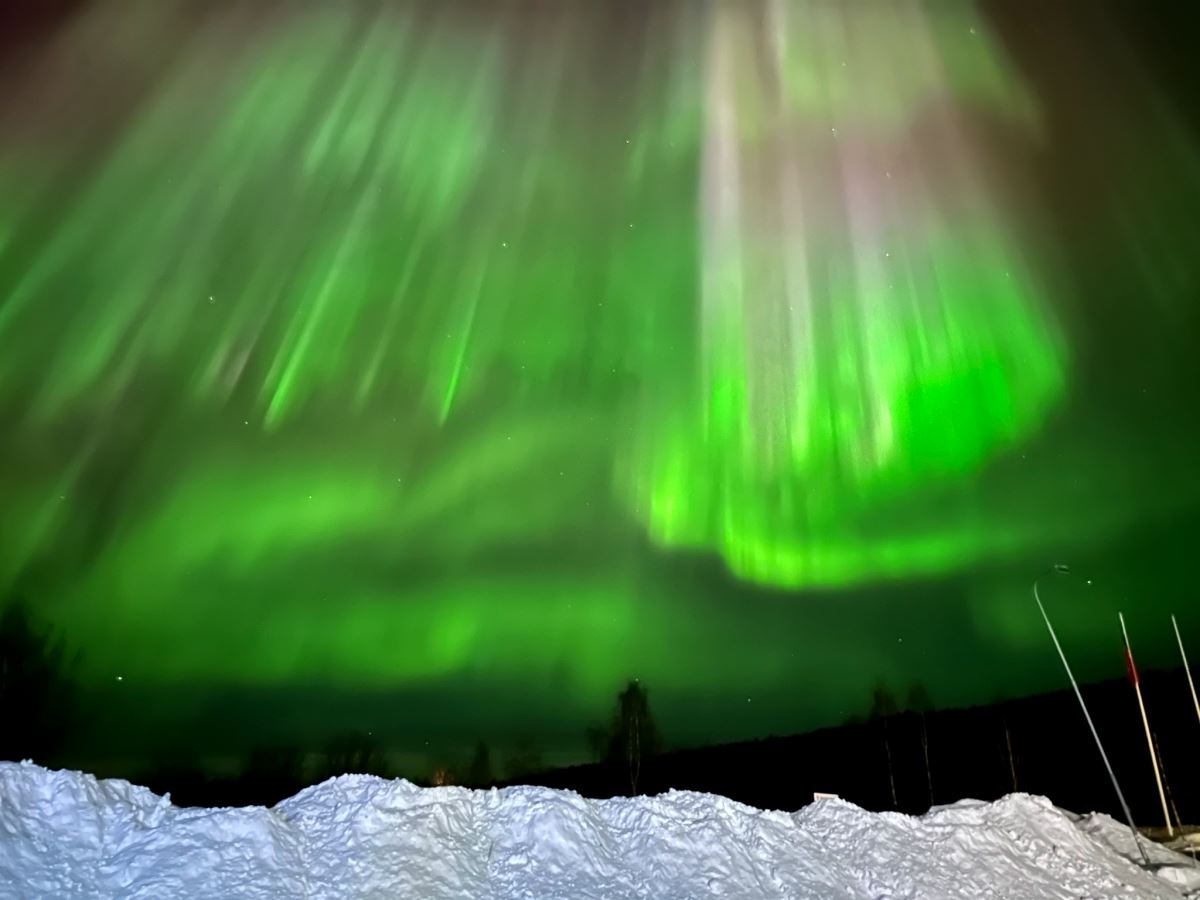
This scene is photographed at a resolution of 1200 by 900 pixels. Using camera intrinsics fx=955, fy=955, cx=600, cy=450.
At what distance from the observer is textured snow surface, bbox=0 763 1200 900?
1471 centimetres

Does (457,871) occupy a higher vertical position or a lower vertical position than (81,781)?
lower

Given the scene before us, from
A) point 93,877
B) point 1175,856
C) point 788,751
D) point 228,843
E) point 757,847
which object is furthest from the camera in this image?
point 788,751


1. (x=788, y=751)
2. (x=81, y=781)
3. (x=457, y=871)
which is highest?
(x=81, y=781)

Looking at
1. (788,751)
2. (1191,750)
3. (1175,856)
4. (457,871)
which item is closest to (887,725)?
(788,751)

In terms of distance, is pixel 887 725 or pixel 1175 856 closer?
pixel 1175 856

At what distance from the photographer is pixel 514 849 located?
16953 millimetres

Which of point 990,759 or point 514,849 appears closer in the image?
point 514,849

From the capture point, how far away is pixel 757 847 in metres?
18.3

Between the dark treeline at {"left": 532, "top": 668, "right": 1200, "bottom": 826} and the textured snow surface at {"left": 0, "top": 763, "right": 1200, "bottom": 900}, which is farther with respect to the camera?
the dark treeline at {"left": 532, "top": 668, "right": 1200, "bottom": 826}

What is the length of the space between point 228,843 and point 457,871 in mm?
3695

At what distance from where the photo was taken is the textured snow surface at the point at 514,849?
14.7 metres

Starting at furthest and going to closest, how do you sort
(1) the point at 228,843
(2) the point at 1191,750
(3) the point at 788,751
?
(3) the point at 788,751, (2) the point at 1191,750, (1) the point at 228,843

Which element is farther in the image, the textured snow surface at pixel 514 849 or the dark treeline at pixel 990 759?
the dark treeline at pixel 990 759

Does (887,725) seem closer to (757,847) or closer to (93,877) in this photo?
(757,847)
